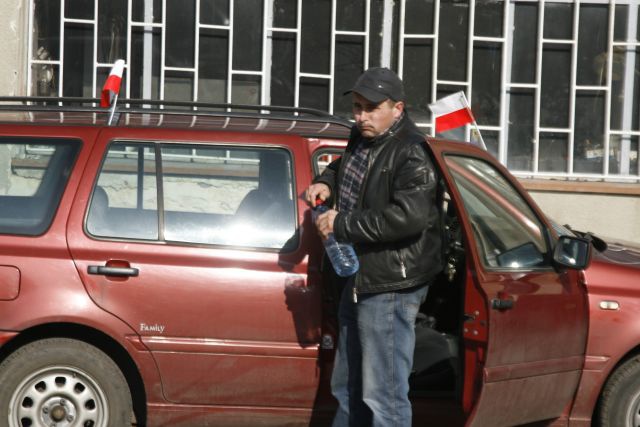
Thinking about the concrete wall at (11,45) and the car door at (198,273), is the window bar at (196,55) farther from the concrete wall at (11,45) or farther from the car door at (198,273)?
the car door at (198,273)

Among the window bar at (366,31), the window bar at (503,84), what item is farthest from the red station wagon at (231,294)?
the window bar at (503,84)

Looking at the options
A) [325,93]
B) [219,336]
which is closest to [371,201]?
[219,336]

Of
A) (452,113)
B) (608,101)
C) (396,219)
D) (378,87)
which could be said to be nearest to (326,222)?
(396,219)

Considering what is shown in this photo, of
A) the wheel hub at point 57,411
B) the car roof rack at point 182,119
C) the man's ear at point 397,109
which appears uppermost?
the man's ear at point 397,109

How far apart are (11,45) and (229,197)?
5.73 meters

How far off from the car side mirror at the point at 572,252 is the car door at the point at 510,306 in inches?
4.9

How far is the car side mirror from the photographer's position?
15.7ft

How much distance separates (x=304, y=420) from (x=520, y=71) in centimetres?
639

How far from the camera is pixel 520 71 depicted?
10391mm

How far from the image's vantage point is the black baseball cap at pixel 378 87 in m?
4.43

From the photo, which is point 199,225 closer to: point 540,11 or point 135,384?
point 135,384

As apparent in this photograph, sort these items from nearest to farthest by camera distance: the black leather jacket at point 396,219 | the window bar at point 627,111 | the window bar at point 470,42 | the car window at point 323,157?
the black leather jacket at point 396,219, the car window at point 323,157, the window bar at point 470,42, the window bar at point 627,111

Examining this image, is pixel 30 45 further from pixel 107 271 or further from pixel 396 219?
pixel 396 219

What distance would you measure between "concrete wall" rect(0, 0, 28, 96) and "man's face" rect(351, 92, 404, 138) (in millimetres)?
6226
